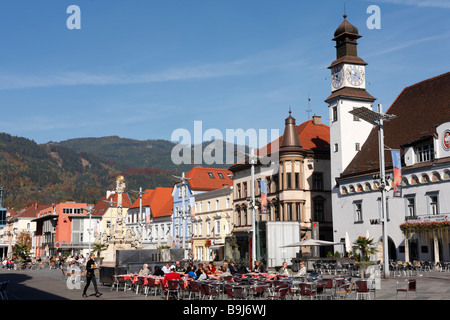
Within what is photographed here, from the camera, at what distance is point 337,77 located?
177ft

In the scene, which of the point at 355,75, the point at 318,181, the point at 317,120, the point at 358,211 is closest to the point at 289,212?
the point at 318,181

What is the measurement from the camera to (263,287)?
790 inches

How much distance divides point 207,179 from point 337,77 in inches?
1236

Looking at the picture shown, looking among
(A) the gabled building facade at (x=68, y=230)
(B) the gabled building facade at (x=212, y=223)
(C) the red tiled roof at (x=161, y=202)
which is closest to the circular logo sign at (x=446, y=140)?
(B) the gabled building facade at (x=212, y=223)

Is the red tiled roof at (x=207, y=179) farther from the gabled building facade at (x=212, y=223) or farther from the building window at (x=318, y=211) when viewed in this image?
the building window at (x=318, y=211)

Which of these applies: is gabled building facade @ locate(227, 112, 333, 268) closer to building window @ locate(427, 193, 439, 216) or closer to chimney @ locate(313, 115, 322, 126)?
chimney @ locate(313, 115, 322, 126)

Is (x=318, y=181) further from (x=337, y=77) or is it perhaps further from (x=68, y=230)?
(x=68, y=230)

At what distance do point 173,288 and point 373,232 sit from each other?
29.9 metres

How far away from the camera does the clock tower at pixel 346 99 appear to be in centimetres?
5212

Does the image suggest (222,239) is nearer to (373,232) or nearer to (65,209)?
(373,232)

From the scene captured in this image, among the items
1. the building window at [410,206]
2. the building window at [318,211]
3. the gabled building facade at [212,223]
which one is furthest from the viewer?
the gabled building facade at [212,223]

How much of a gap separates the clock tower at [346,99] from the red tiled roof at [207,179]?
2796 centimetres

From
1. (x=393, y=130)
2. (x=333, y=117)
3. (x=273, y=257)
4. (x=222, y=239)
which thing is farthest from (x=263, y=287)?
(x=222, y=239)

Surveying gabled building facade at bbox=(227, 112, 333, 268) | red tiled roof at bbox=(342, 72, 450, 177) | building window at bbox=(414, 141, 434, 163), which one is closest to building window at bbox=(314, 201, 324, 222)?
gabled building facade at bbox=(227, 112, 333, 268)
